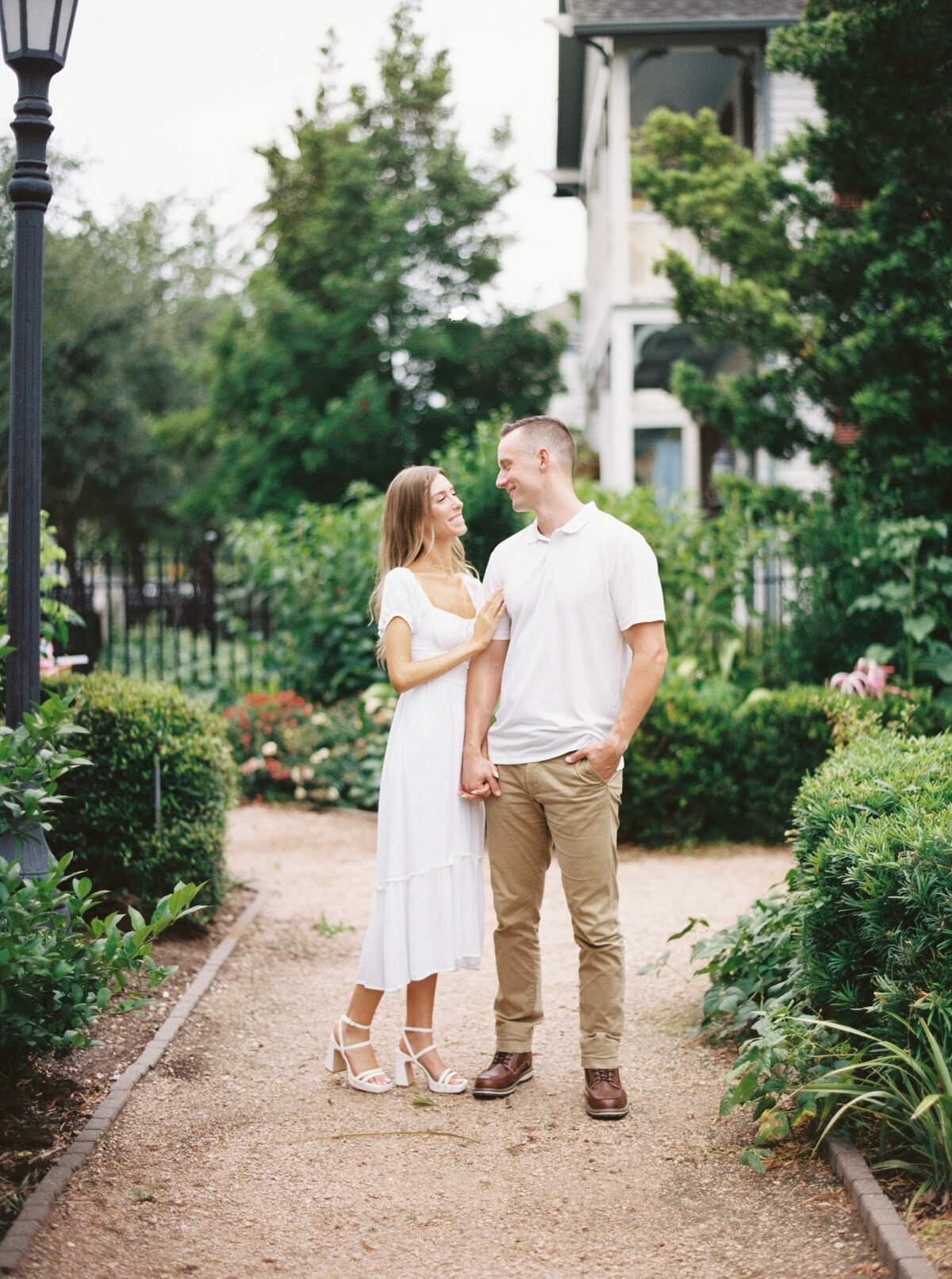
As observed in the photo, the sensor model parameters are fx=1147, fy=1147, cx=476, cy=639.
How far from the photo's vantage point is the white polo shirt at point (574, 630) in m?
3.56

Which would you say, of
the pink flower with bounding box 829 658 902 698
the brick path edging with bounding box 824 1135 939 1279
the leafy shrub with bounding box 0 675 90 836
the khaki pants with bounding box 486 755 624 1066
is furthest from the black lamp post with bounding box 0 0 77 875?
the pink flower with bounding box 829 658 902 698

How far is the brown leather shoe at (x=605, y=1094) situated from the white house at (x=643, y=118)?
9293 millimetres

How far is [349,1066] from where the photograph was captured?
12.5 feet

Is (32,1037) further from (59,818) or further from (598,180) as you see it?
(598,180)

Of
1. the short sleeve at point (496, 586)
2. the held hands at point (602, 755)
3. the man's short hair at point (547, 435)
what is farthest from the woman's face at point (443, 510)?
the held hands at point (602, 755)

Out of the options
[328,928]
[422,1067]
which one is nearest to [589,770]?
[422,1067]

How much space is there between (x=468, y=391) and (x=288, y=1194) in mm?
18092

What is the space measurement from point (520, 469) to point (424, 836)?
122 cm

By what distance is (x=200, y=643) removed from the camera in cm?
Result: 1414

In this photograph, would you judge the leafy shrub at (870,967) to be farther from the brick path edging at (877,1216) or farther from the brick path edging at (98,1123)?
the brick path edging at (98,1123)

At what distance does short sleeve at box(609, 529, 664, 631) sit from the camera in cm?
353

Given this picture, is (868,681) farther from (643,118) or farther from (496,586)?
(643,118)

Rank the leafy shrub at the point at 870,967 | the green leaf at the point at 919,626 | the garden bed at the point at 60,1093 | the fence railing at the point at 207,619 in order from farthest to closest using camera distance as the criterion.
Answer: the fence railing at the point at 207,619 < the green leaf at the point at 919,626 < the garden bed at the point at 60,1093 < the leafy shrub at the point at 870,967

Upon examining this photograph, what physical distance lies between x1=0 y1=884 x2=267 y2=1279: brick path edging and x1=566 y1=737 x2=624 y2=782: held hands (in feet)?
5.75
